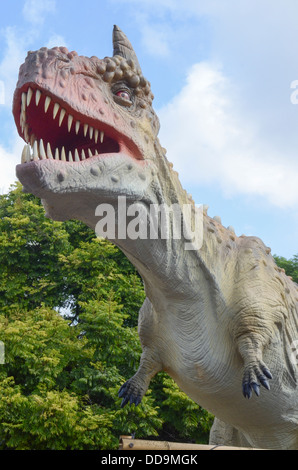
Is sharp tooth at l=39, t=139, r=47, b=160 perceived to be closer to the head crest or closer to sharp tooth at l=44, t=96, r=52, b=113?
sharp tooth at l=44, t=96, r=52, b=113

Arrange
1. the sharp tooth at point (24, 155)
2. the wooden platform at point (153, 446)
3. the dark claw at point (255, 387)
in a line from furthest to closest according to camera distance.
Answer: the dark claw at point (255, 387), the sharp tooth at point (24, 155), the wooden platform at point (153, 446)

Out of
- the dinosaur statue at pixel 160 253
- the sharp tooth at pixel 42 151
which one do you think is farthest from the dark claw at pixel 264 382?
the sharp tooth at pixel 42 151

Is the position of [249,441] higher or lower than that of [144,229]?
lower

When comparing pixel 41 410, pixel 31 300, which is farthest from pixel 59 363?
pixel 31 300

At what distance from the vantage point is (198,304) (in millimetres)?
3318

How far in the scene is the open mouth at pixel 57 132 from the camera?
8.73ft

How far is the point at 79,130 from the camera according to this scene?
2824 millimetres

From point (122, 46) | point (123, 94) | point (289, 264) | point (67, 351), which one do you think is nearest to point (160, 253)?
point (123, 94)

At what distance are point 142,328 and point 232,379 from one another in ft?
2.38

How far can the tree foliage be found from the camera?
9.14m

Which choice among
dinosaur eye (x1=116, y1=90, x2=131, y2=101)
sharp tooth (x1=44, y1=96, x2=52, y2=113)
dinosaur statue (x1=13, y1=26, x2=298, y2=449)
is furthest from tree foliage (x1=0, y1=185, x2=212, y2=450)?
sharp tooth (x1=44, y1=96, x2=52, y2=113)

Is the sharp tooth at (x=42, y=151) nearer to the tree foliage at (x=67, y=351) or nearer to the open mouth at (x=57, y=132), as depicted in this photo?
the open mouth at (x=57, y=132)

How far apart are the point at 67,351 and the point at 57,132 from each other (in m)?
8.53

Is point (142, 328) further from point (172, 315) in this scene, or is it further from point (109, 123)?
point (109, 123)
